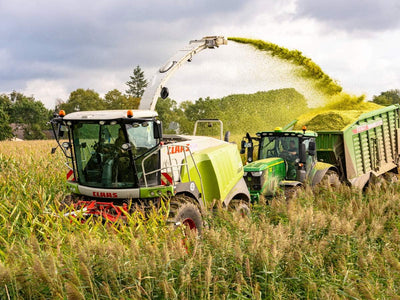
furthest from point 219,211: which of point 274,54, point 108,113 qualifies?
point 274,54

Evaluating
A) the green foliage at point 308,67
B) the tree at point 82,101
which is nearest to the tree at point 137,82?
the tree at point 82,101

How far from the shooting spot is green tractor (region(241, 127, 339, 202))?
7980mm

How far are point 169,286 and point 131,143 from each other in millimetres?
2363

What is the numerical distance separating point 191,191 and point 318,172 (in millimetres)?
4167

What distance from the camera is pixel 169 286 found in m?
3.22

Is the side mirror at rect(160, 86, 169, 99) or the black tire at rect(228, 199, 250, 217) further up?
the side mirror at rect(160, 86, 169, 99)

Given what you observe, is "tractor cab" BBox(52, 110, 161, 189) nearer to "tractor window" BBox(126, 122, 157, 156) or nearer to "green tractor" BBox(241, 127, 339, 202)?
"tractor window" BBox(126, 122, 157, 156)

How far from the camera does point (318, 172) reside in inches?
346

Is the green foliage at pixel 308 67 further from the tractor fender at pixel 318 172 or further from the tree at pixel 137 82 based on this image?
the tree at pixel 137 82

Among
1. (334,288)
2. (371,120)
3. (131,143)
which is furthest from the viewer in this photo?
(371,120)

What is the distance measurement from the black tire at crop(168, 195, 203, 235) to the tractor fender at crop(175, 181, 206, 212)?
105mm

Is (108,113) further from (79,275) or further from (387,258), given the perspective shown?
(387,258)

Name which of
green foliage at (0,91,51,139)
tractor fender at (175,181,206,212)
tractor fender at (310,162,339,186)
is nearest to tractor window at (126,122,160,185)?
tractor fender at (175,181,206,212)

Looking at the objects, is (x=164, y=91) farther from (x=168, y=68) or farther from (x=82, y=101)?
(x=82, y=101)
